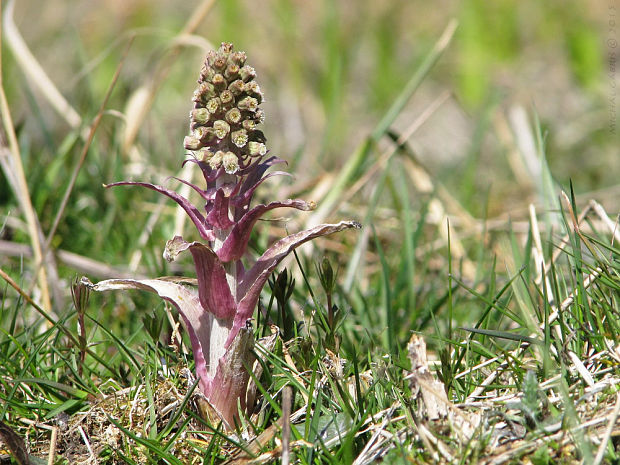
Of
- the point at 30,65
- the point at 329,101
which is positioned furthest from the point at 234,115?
the point at 329,101

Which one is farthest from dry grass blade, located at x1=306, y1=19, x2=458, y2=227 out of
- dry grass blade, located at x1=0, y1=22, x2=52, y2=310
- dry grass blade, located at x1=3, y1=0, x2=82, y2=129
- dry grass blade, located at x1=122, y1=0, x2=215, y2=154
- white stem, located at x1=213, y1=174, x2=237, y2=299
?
white stem, located at x1=213, y1=174, x2=237, y2=299

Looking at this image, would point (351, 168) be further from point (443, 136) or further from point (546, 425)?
point (443, 136)

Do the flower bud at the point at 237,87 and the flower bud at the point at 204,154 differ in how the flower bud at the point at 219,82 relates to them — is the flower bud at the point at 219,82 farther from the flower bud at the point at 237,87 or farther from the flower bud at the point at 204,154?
the flower bud at the point at 204,154

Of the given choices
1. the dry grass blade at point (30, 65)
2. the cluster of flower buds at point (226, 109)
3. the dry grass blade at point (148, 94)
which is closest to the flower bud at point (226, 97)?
the cluster of flower buds at point (226, 109)

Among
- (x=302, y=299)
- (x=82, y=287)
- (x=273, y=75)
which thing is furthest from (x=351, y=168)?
(x=273, y=75)

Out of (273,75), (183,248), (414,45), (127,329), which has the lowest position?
(127,329)

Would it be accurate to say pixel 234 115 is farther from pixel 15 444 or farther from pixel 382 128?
pixel 382 128

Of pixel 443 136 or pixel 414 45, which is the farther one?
pixel 414 45
